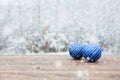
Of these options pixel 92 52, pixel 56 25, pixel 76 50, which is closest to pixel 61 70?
pixel 92 52

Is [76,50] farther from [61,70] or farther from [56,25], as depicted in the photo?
[56,25]

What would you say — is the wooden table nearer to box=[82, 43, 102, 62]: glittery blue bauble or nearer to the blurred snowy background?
box=[82, 43, 102, 62]: glittery blue bauble

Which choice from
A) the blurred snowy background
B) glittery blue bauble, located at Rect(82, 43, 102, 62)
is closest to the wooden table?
glittery blue bauble, located at Rect(82, 43, 102, 62)

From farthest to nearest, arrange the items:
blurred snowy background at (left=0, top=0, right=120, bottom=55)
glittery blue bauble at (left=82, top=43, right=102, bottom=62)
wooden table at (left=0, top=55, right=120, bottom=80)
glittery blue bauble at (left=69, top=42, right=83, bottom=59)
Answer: blurred snowy background at (left=0, top=0, right=120, bottom=55), glittery blue bauble at (left=69, top=42, right=83, bottom=59), glittery blue bauble at (left=82, top=43, right=102, bottom=62), wooden table at (left=0, top=55, right=120, bottom=80)

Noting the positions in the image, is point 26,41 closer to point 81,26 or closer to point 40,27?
point 40,27

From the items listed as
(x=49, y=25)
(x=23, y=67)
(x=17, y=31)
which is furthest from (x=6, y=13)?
(x=23, y=67)
